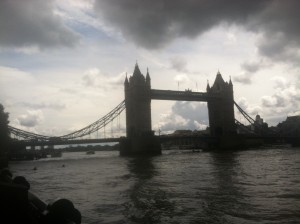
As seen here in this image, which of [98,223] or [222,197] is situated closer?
[98,223]

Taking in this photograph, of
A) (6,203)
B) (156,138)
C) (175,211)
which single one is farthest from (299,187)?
(156,138)

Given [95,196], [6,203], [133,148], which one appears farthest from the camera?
[133,148]

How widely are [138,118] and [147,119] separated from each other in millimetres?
2429

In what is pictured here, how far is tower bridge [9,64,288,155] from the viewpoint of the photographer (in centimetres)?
7656

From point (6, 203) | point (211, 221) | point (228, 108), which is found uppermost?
point (228, 108)

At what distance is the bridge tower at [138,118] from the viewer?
76.4 m

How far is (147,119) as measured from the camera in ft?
271

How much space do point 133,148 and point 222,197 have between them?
64.6m

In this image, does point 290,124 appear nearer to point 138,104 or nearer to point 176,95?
point 176,95

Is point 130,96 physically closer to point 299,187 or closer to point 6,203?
point 299,187

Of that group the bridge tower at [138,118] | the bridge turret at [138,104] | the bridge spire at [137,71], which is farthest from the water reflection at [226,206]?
the bridge spire at [137,71]

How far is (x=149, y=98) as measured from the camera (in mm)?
85688

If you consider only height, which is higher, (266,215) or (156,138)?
(156,138)

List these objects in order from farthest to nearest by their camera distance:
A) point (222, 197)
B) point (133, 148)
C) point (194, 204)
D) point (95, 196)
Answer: point (133, 148), point (95, 196), point (222, 197), point (194, 204)
